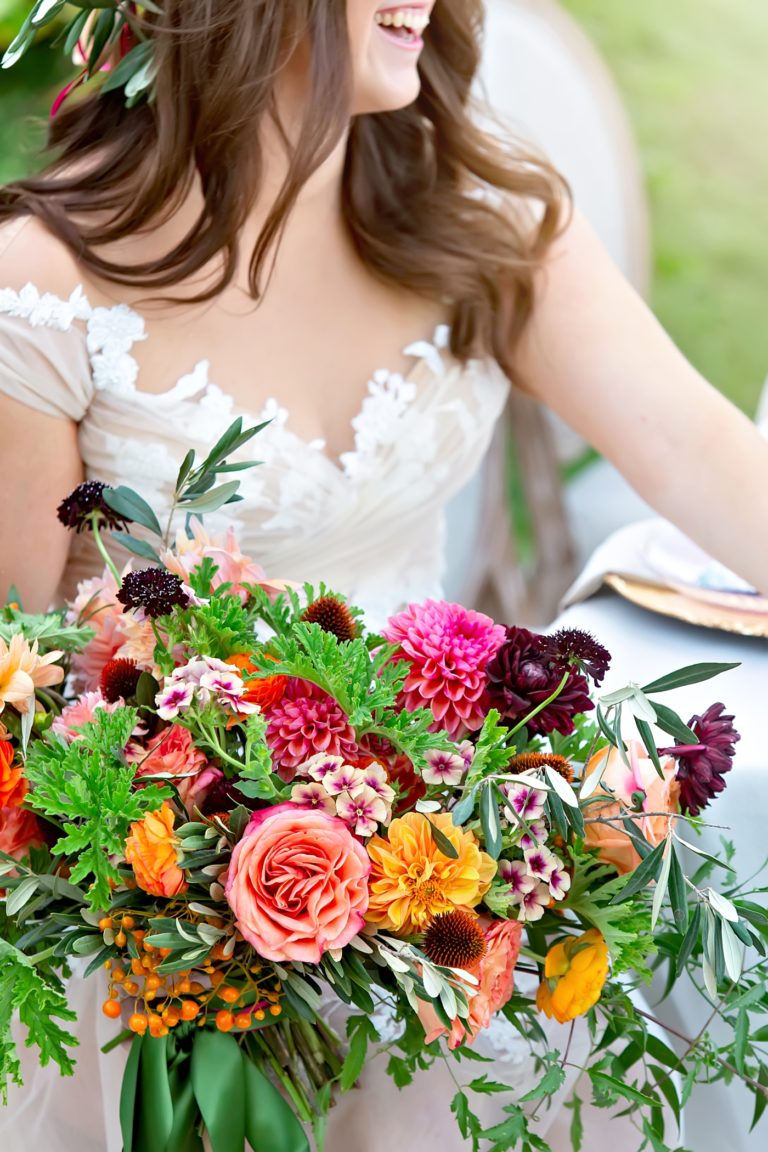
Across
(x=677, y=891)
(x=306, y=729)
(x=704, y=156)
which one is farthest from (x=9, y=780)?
(x=704, y=156)

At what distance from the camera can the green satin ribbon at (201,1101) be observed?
0.68m

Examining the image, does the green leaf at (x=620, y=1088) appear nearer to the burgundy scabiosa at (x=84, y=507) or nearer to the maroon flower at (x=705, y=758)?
the maroon flower at (x=705, y=758)

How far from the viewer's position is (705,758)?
0.71 m

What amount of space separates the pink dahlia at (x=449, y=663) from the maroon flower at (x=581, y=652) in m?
0.04

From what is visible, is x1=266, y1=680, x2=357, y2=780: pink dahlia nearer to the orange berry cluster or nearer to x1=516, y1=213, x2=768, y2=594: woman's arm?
the orange berry cluster

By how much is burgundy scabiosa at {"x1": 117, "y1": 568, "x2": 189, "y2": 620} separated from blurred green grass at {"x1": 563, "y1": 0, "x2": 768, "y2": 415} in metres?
2.41

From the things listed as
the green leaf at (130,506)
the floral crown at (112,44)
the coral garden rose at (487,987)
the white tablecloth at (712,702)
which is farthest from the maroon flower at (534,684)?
the floral crown at (112,44)

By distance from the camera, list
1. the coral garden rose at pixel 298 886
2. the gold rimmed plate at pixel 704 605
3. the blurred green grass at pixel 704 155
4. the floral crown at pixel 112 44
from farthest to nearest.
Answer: the blurred green grass at pixel 704 155 < the gold rimmed plate at pixel 704 605 < the floral crown at pixel 112 44 < the coral garden rose at pixel 298 886

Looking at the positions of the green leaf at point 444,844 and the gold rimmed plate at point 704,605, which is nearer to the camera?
the green leaf at point 444,844

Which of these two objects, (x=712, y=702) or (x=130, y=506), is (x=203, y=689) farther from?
(x=712, y=702)

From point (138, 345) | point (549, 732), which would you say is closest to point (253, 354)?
point (138, 345)

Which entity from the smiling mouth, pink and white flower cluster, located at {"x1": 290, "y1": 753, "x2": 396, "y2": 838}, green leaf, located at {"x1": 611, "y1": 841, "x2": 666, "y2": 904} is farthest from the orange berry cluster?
the smiling mouth

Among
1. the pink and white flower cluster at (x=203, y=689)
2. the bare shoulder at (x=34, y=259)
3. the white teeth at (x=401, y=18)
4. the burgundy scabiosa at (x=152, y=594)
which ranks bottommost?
the pink and white flower cluster at (x=203, y=689)

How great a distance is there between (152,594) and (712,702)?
590 millimetres
